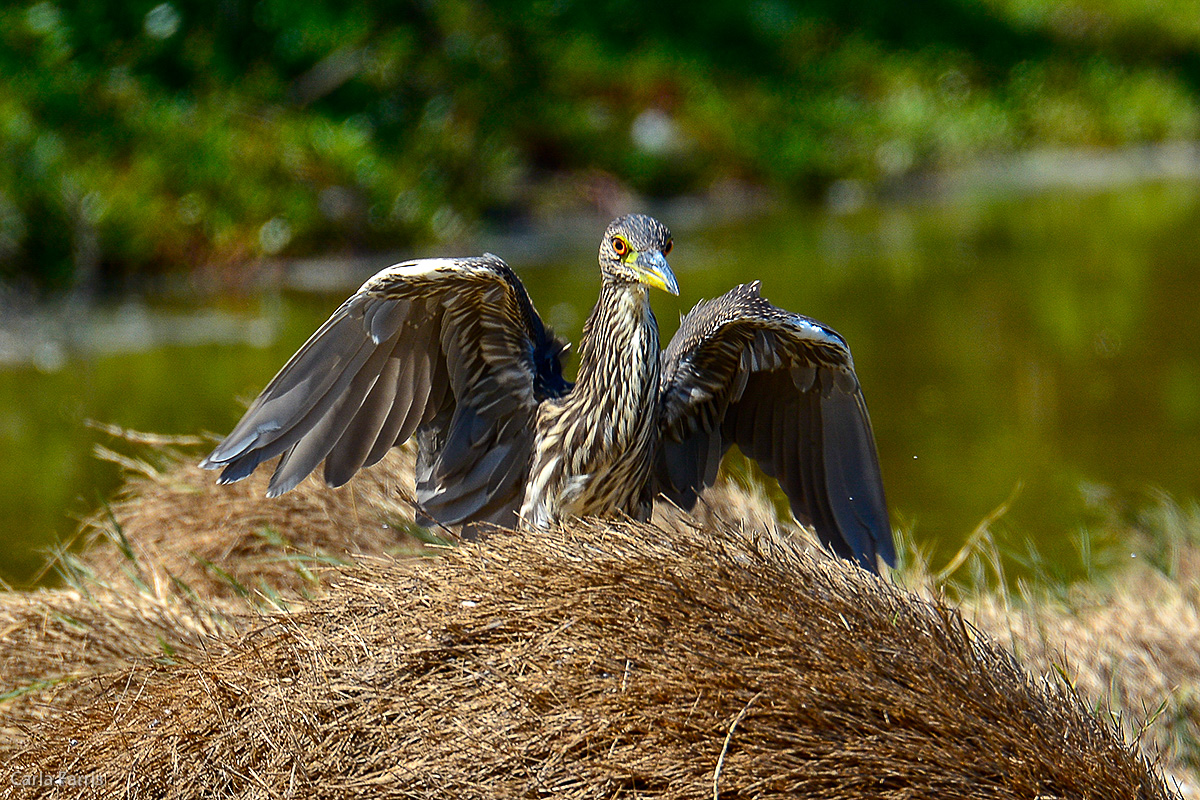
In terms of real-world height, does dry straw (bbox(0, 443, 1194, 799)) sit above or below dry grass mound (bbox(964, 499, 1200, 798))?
above

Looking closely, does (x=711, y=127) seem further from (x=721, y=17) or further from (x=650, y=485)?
(x=650, y=485)

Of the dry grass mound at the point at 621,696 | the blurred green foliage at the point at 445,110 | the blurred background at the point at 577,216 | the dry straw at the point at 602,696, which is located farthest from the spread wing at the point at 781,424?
the blurred green foliage at the point at 445,110

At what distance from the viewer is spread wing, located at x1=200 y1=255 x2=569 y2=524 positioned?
326 cm

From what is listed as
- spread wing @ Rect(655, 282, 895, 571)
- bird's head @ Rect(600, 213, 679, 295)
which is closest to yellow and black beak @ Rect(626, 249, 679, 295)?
bird's head @ Rect(600, 213, 679, 295)

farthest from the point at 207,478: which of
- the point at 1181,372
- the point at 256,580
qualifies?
→ the point at 1181,372

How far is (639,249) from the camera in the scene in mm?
3223

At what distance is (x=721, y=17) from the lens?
51.3 ft

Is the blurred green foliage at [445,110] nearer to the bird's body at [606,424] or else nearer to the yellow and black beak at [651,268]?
the bird's body at [606,424]

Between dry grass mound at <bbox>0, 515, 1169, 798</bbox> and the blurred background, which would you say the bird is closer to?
dry grass mound at <bbox>0, 515, 1169, 798</bbox>

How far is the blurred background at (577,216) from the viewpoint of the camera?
6.67m

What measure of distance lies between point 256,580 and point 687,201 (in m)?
9.48

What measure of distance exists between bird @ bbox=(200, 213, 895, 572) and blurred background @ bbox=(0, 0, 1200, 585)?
4.56 ft

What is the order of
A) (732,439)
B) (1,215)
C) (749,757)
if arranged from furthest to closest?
(1,215), (732,439), (749,757)

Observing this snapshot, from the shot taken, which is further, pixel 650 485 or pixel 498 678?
pixel 650 485
